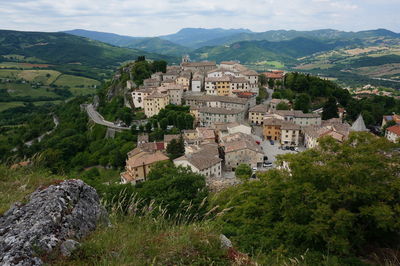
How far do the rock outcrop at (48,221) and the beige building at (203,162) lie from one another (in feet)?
95.2

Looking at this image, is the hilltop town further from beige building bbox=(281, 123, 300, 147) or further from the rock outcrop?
the rock outcrop

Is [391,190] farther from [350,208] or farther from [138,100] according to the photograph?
[138,100]

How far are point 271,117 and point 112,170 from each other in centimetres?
3303

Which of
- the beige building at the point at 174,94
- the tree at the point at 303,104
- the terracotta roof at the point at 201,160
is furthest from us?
the beige building at the point at 174,94

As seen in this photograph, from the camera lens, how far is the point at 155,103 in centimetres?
6500

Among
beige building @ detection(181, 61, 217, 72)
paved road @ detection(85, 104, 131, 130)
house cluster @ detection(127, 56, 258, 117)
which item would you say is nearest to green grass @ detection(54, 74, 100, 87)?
paved road @ detection(85, 104, 131, 130)

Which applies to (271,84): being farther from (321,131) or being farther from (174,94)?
(321,131)

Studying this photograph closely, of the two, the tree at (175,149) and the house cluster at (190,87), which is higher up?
the house cluster at (190,87)

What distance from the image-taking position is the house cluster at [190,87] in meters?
65.7

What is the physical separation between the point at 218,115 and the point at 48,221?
54205 mm

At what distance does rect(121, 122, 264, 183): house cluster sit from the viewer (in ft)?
132

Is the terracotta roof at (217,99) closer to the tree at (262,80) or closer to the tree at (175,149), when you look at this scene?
the tree at (175,149)

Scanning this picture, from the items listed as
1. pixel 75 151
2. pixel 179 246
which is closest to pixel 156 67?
pixel 75 151

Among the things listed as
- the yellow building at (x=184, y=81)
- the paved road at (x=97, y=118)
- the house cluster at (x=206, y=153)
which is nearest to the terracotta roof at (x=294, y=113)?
the house cluster at (x=206, y=153)
